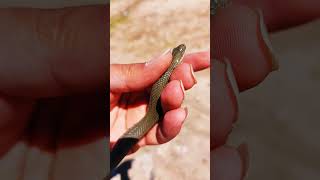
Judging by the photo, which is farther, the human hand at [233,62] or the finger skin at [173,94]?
the human hand at [233,62]

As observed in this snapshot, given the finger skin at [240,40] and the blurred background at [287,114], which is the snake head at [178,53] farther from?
the blurred background at [287,114]

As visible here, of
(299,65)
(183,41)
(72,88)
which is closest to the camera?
(72,88)

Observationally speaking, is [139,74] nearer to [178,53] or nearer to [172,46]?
[178,53]

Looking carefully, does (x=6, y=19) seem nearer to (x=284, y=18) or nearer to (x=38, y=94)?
(x=38, y=94)

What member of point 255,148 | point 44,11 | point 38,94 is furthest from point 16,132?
point 255,148

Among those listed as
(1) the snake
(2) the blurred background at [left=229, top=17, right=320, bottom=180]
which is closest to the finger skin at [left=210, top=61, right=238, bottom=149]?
(1) the snake

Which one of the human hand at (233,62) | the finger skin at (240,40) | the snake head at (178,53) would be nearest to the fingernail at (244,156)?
the human hand at (233,62)
